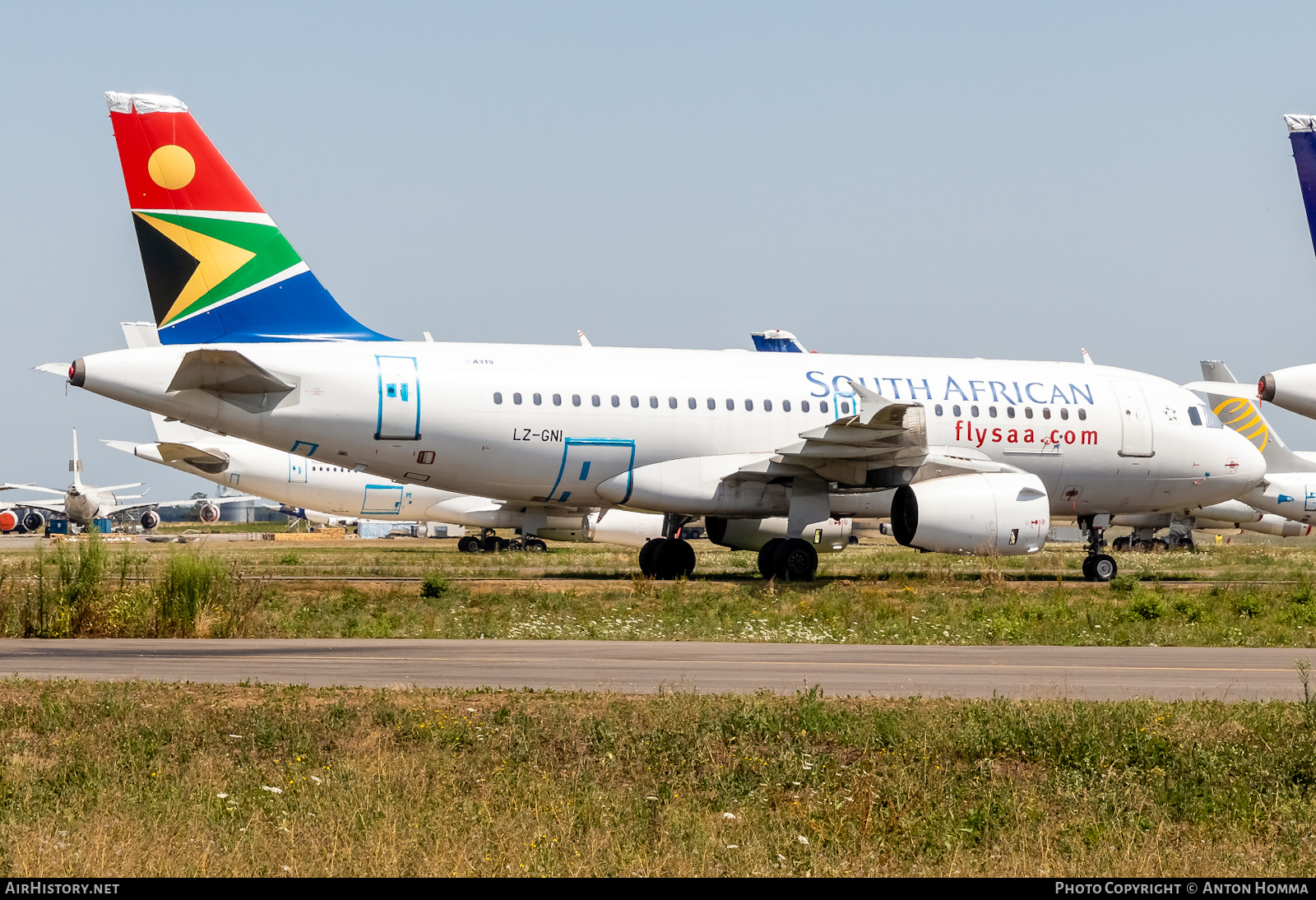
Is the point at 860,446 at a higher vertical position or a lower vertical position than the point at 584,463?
higher

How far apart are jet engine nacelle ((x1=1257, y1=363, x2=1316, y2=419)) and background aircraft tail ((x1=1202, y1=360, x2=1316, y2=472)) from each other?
3725 cm

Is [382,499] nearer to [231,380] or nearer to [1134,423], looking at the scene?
[231,380]

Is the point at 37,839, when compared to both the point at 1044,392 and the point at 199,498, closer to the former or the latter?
the point at 1044,392

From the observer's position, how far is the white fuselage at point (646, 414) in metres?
25.7

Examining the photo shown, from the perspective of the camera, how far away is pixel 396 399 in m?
26.0

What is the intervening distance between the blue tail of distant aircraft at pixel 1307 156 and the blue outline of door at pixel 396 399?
51.7 feet

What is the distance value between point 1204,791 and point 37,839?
7.13 metres

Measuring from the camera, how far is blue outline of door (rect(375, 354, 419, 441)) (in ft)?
85.2

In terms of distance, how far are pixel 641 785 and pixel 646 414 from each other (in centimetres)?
1849

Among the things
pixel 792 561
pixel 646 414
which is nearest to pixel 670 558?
pixel 792 561

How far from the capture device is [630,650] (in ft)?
54.2

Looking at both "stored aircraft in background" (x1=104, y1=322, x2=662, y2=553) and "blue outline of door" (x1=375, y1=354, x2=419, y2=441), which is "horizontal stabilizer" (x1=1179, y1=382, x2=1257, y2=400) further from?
"stored aircraft in background" (x1=104, y1=322, x2=662, y2=553)

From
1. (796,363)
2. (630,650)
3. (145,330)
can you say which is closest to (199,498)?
(145,330)

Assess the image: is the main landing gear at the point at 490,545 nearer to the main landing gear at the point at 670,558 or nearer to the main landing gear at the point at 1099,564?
the main landing gear at the point at 670,558
